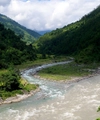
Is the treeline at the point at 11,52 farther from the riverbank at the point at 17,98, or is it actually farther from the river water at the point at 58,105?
the river water at the point at 58,105

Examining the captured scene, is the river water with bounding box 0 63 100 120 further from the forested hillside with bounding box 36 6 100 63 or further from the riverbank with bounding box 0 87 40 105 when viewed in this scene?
the forested hillside with bounding box 36 6 100 63

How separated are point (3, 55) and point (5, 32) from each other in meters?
40.7

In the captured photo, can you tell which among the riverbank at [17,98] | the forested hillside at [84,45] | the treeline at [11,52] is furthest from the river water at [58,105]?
the forested hillside at [84,45]

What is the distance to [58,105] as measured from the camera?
156ft

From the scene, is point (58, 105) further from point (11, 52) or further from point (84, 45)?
point (84, 45)

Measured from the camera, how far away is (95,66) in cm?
10075

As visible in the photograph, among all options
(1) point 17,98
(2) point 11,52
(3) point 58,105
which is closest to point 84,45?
(2) point 11,52

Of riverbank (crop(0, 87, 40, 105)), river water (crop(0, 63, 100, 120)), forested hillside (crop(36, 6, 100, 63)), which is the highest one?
forested hillside (crop(36, 6, 100, 63))

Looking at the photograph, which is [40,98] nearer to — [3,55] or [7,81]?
[7,81]

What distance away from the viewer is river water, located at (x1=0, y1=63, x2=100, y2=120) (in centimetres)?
4169

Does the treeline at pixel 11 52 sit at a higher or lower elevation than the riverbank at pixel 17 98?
higher

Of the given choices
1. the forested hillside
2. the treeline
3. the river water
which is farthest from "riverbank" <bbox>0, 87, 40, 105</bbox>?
the forested hillside

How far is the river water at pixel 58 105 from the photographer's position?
41.7 m

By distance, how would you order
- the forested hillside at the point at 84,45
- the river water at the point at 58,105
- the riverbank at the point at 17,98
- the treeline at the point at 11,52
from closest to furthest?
1. the river water at the point at 58,105
2. the riverbank at the point at 17,98
3. the treeline at the point at 11,52
4. the forested hillside at the point at 84,45
